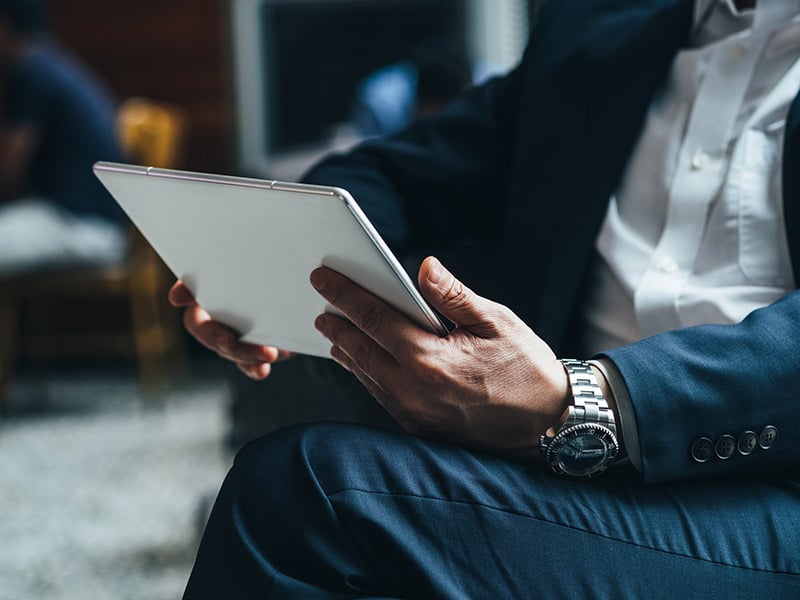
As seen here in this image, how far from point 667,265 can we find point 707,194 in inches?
3.1

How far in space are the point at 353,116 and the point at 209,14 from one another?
0.71 meters

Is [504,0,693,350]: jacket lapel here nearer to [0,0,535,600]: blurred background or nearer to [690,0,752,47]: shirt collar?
[690,0,752,47]: shirt collar

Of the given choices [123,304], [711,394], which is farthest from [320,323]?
[123,304]

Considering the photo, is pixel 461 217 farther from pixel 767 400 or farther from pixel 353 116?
pixel 353 116

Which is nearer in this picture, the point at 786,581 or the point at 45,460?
the point at 786,581

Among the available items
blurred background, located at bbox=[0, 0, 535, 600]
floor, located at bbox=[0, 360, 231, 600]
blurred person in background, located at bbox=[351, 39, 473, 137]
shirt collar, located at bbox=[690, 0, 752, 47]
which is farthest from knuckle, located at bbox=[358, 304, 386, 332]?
blurred person in background, located at bbox=[351, 39, 473, 137]

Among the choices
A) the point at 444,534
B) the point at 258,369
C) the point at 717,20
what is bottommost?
the point at 258,369

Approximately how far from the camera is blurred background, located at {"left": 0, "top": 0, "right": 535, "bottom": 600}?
2307 millimetres

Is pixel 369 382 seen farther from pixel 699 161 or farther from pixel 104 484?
pixel 104 484

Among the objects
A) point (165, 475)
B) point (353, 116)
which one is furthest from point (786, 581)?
point (353, 116)

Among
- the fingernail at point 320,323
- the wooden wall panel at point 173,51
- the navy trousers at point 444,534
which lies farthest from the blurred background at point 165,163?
the navy trousers at point 444,534

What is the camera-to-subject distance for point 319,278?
722 mm

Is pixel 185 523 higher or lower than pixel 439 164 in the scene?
lower

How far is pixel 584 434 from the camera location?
69 cm
